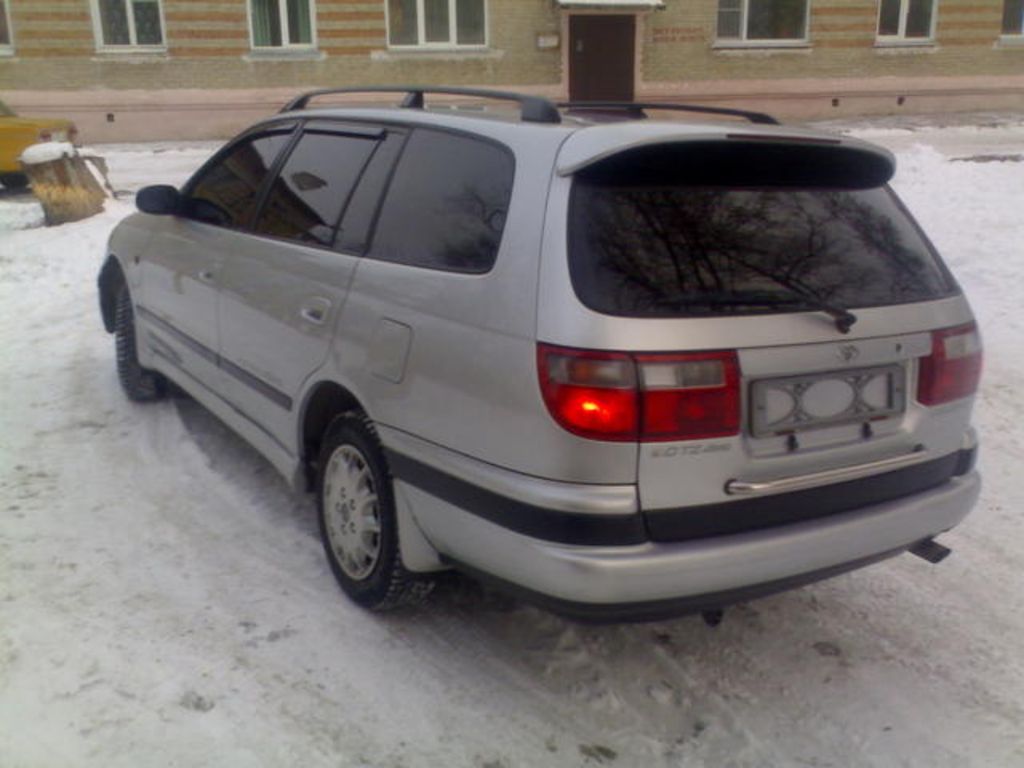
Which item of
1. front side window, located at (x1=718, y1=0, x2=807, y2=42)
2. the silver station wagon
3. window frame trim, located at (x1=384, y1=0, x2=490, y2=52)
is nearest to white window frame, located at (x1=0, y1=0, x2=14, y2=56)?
window frame trim, located at (x1=384, y1=0, x2=490, y2=52)

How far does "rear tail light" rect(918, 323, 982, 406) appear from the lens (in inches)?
121

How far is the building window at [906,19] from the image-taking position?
23156 mm

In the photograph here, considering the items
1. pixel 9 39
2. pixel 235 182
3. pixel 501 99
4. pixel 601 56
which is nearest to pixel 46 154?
pixel 235 182

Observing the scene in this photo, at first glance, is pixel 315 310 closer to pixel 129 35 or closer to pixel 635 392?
pixel 635 392

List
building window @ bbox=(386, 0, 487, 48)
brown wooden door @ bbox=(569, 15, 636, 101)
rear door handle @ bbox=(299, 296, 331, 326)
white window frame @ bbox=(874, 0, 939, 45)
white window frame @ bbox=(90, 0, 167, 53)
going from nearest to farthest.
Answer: rear door handle @ bbox=(299, 296, 331, 326)
white window frame @ bbox=(90, 0, 167, 53)
building window @ bbox=(386, 0, 487, 48)
brown wooden door @ bbox=(569, 15, 636, 101)
white window frame @ bbox=(874, 0, 939, 45)

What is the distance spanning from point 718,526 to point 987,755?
3.44 ft

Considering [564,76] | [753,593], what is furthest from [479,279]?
[564,76]

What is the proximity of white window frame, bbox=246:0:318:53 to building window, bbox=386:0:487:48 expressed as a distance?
158cm

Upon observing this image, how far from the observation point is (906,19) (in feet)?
76.3

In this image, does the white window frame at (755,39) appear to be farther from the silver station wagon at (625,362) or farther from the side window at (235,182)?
the silver station wagon at (625,362)

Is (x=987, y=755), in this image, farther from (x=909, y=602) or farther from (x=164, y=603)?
(x=164, y=603)

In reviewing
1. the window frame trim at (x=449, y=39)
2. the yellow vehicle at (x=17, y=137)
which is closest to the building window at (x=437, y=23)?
the window frame trim at (x=449, y=39)

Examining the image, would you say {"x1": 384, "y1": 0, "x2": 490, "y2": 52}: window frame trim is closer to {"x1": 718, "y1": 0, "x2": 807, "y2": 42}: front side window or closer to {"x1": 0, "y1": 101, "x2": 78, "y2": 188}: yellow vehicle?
{"x1": 718, "y1": 0, "x2": 807, "y2": 42}: front side window

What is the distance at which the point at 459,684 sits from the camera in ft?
10.5
